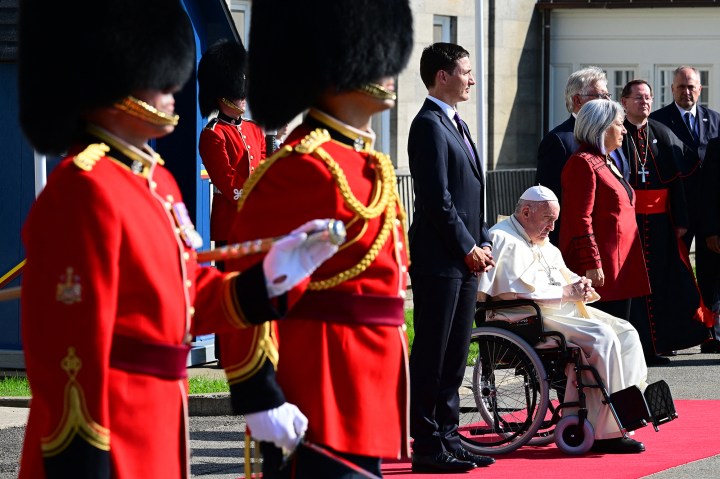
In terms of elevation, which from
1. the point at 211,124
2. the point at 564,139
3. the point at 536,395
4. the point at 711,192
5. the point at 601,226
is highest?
the point at 211,124

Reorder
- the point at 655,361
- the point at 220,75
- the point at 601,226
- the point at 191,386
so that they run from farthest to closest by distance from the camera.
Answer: the point at 655,361 < the point at 220,75 < the point at 191,386 < the point at 601,226

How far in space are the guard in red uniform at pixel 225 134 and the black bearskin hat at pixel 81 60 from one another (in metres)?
5.65

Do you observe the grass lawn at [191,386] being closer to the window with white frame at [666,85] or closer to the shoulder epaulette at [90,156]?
the shoulder epaulette at [90,156]

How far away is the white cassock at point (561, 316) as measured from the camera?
7.79 m

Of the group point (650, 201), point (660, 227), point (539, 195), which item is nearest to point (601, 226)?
point (539, 195)

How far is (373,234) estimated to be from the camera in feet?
14.5

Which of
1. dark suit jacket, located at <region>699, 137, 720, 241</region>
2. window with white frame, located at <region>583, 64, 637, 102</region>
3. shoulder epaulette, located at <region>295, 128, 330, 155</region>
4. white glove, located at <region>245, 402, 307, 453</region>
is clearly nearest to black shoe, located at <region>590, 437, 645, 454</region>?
shoulder epaulette, located at <region>295, 128, 330, 155</region>

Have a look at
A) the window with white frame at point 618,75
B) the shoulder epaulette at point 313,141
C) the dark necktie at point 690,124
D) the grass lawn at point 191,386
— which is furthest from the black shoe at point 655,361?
the window with white frame at point 618,75

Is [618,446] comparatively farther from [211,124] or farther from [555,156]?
[211,124]

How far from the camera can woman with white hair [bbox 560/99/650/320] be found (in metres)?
8.75

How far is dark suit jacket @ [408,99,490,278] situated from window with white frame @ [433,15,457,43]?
583 inches

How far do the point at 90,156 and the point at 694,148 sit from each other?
892cm

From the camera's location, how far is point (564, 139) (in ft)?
→ 30.5

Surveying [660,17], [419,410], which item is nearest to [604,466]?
[419,410]
